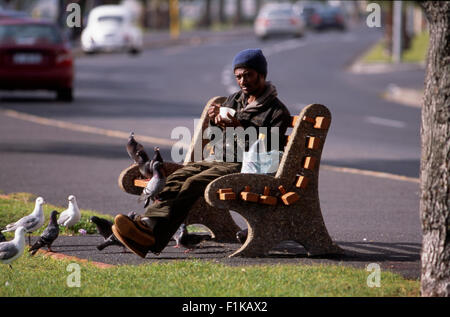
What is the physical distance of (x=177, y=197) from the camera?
723 centimetres

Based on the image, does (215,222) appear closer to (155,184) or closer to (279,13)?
(155,184)

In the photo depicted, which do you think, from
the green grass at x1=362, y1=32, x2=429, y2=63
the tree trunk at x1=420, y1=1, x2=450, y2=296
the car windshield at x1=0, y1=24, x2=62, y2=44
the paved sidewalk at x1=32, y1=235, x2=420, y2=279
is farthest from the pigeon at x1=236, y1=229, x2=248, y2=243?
the green grass at x1=362, y1=32, x2=429, y2=63

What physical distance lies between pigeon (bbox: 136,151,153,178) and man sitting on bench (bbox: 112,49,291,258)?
17 centimetres

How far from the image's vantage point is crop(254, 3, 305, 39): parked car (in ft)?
171

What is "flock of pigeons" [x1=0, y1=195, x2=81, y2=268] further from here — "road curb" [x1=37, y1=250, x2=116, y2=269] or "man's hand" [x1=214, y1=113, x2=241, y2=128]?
"man's hand" [x1=214, y1=113, x2=241, y2=128]

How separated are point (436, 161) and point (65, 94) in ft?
56.5

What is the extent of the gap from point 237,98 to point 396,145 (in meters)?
8.78

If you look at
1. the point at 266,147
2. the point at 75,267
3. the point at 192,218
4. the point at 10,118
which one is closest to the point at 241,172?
the point at 266,147

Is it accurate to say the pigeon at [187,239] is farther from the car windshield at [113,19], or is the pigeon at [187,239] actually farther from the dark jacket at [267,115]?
the car windshield at [113,19]

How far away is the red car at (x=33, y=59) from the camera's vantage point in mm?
21719

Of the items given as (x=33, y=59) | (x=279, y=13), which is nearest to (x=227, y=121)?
(x=33, y=59)

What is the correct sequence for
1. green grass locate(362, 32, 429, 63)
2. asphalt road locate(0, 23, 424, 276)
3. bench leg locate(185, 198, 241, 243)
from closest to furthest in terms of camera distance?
bench leg locate(185, 198, 241, 243), asphalt road locate(0, 23, 424, 276), green grass locate(362, 32, 429, 63)
